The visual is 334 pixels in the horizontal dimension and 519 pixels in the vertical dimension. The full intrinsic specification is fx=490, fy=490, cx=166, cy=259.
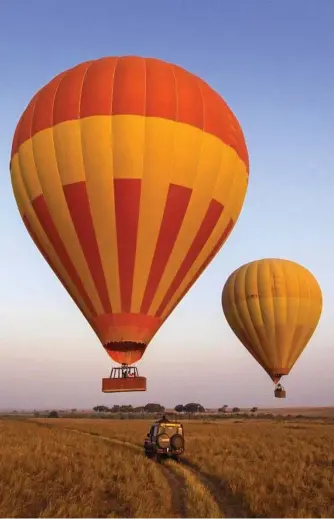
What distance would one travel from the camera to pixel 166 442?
18.8 m

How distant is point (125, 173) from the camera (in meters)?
16.2

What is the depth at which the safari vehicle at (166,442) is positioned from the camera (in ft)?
61.3

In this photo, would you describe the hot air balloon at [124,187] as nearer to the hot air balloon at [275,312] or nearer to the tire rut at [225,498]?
the tire rut at [225,498]

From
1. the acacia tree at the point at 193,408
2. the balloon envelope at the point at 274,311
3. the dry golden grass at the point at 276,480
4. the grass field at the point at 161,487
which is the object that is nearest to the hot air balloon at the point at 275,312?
the balloon envelope at the point at 274,311

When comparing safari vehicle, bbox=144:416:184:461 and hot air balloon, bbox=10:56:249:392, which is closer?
hot air balloon, bbox=10:56:249:392

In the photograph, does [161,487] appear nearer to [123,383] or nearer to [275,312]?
[123,383]

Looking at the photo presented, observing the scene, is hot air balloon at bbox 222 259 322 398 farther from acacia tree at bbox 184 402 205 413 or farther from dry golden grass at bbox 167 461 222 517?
acacia tree at bbox 184 402 205 413

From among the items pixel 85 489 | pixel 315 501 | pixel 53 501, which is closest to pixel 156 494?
pixel 85 489

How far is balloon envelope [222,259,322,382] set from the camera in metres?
33.5

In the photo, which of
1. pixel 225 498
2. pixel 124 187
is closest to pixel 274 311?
pixel 124 187

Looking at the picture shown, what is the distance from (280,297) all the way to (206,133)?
18860 mm

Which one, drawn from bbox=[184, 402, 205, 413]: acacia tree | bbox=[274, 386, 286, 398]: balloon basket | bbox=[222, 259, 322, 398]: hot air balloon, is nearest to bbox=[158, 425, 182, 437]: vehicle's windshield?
bbox=[222, 259, 322, 398]: hot air balloon

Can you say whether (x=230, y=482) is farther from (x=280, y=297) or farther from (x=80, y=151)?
(x=280, y=297)

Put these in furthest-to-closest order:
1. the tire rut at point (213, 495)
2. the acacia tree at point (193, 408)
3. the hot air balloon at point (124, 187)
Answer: the acacia tree at point (193, 408) → the hot air balloon at point (124, 187) → the tire rut at point (213, 495)
